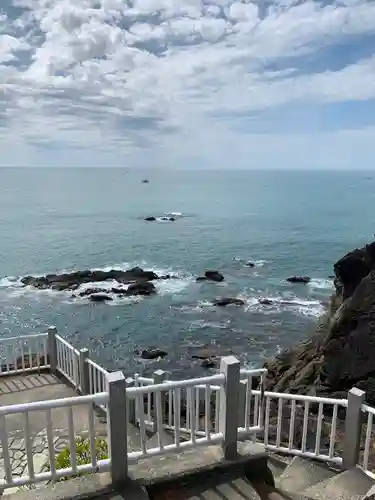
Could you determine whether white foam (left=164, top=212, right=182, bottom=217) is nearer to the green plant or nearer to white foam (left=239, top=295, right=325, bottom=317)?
white foam (left=239, top=295, right=325, bottom=317)

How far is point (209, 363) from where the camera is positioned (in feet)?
74.4

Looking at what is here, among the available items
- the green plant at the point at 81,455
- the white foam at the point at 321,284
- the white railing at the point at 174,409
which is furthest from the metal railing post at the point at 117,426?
the white foam at the point at 321,284

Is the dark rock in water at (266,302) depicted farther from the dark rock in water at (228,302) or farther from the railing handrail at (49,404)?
the railing handrail at (49,404)

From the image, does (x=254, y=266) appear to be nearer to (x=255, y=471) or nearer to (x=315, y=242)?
(x=315, y=242)

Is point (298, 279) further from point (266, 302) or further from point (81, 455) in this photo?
point (81, 455)

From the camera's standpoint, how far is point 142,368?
22.5 m

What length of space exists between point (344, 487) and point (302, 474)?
77 cm

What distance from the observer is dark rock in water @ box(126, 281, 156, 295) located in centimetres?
3497

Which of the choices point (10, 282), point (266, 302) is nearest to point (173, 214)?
point (10, 282)

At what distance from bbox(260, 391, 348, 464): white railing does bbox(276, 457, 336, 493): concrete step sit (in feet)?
0.41

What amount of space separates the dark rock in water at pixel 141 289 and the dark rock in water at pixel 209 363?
12.8 metres

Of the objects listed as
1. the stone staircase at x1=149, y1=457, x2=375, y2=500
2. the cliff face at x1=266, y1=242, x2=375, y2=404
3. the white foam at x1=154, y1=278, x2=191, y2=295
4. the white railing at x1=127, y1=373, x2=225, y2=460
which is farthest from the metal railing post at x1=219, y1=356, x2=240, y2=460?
the white foam at x1=154, y1=278, x2=191, y2=295

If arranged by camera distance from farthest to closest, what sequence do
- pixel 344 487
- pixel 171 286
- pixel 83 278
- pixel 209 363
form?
pixel 83 278 → pixel 171 286 → pixel 209 363 → pixel 344 487

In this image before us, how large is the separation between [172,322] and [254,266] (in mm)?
18404
